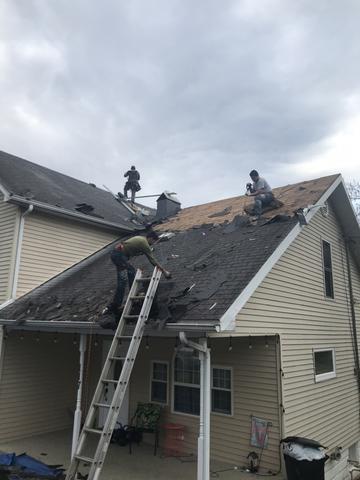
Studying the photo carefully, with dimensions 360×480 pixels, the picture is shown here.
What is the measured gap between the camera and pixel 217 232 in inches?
391

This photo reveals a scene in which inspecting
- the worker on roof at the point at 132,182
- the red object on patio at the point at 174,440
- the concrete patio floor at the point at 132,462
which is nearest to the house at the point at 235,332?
the red object on patio at the point at 174,440

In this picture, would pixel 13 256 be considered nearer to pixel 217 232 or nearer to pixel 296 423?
pixel 217 232

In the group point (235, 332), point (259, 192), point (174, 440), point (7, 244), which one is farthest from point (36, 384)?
point (259, 192)

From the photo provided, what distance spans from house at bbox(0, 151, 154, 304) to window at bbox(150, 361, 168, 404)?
3717mm

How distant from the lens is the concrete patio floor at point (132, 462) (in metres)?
6.84

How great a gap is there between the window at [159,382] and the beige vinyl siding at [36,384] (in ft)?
8.95

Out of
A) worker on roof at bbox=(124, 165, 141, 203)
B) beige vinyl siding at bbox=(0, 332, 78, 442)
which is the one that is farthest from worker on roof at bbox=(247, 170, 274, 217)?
worker on roof at bbox=(124, 165, 141, 203)

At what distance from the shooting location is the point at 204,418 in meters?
5.63

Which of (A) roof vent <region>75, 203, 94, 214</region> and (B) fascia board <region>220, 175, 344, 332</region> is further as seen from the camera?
(A) roof vent <region>75, 203, 94, 214</region>

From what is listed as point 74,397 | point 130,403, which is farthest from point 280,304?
point 74,397

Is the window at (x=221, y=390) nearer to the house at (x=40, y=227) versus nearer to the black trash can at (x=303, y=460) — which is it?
the black trash can at (x=303, y=460)

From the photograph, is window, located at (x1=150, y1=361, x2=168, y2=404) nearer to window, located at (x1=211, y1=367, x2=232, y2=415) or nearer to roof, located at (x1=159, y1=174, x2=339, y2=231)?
window, located at (x1=211, y1=367, x2=232, y2=415)

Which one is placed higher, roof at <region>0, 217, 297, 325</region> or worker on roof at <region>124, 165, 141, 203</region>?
worker on roof at <region>124, 165, 141, 203</region>

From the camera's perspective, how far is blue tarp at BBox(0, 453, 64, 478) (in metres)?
6.70
